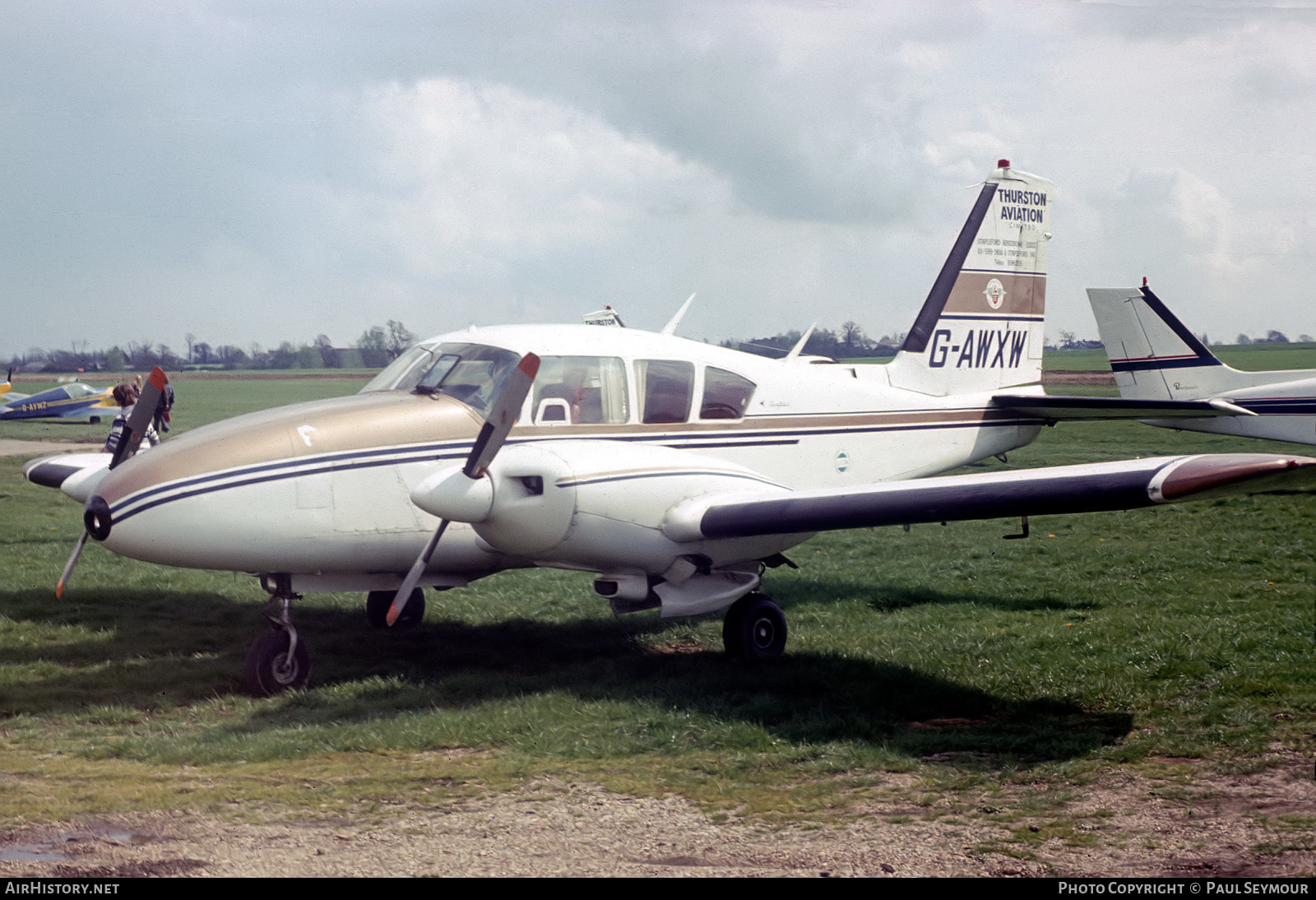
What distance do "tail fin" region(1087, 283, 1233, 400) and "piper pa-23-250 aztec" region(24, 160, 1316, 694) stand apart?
40.1 feet

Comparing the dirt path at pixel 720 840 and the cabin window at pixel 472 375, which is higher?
the cabin window at pixel 472 375

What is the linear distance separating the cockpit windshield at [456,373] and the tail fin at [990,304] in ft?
14.9

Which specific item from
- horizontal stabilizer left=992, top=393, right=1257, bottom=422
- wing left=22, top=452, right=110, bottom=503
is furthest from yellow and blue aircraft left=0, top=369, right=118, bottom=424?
horizontal stabilizer left=992, top=393, right=1257, bottom=422

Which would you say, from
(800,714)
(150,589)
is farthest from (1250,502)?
(150,589)

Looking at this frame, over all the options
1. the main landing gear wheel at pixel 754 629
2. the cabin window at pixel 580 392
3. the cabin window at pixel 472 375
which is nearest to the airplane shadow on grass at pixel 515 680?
the main landing gear wheel at pixel 754 629

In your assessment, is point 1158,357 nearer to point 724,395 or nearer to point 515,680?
point 724,395

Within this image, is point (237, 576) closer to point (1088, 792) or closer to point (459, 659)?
point (459, 659)

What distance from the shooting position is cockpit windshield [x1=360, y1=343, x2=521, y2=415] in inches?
313

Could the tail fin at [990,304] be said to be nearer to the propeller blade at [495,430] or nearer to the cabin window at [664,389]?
the cabin window at [664,389]

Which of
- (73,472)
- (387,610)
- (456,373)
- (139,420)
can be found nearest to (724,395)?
(456,373)

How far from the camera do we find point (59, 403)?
138 feet

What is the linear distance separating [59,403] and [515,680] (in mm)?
41189

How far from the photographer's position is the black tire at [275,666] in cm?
747

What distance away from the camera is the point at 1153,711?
6672mm
